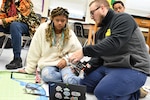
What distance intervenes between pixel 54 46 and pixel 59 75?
266mm

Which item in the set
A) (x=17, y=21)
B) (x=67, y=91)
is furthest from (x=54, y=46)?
(x=67, y=91)

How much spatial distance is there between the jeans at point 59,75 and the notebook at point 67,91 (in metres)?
0.47

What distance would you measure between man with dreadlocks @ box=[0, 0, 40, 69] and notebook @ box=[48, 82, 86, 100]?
1.07m

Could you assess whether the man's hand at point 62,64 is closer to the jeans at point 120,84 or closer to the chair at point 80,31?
the jeans at point 120,84

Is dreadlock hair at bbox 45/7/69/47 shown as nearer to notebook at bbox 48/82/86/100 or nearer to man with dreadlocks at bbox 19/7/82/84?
man with dreadlocks at bbox 19/7/82/84

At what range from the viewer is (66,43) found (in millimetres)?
2227

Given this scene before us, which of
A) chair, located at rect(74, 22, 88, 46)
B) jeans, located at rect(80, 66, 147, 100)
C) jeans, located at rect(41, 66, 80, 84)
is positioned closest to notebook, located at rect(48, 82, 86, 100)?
jeans, located at rect(80, 66, 147, 100)

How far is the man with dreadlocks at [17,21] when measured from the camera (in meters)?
2.54

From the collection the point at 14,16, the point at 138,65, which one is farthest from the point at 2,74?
the point at 138,65

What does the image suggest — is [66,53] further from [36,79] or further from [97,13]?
[97,13]

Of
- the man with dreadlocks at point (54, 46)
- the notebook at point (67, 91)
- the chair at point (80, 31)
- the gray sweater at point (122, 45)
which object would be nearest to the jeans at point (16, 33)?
the man with dreadlocks at point (54, 46)

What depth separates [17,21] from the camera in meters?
2.61

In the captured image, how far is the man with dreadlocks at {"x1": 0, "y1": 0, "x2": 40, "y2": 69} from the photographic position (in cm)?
254

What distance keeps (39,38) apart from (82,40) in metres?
2.41
